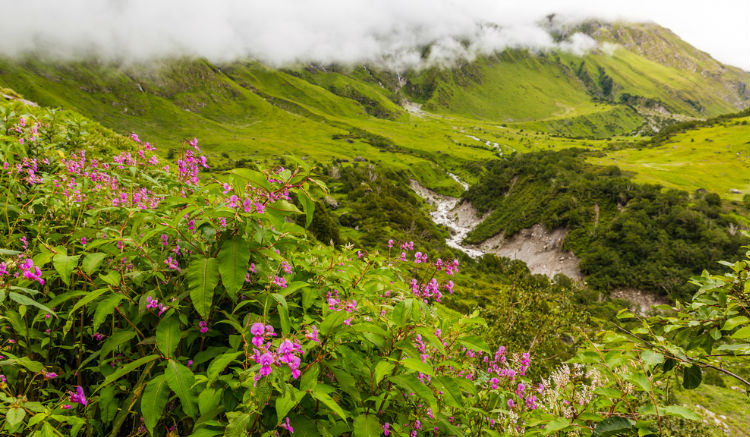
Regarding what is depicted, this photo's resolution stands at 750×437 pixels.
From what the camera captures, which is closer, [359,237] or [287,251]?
[287,251]

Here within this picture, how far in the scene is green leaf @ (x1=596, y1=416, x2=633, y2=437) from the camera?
2556mm

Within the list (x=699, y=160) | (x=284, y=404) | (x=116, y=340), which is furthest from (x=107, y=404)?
(x=699, y=160)

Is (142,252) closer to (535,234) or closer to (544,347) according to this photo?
(544,347)

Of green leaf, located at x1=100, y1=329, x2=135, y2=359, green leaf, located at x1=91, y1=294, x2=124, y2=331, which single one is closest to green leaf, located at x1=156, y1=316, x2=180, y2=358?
green leaf, located at x1=100, y1=329, x2=135, y2=359

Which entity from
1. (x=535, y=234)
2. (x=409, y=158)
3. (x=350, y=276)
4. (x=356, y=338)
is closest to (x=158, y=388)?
(x=356, y=338)

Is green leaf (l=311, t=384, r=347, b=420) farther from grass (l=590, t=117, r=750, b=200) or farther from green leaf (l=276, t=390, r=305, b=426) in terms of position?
grass (l=590, t=117, r=750, b=200)

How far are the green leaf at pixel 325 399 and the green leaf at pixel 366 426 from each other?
42 cm

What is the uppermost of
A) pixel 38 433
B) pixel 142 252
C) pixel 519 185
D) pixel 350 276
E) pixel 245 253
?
pixel 245 253

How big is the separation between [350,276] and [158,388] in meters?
1.91

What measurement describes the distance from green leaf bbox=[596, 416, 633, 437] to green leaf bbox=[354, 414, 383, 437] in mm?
1739

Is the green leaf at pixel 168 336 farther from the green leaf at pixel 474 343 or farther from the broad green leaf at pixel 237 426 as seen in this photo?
the green leaf at pixel 474 343

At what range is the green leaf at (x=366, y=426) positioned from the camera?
2.39 metres

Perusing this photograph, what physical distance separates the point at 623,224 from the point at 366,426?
Answer: 260ft

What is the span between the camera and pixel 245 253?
2580mm
